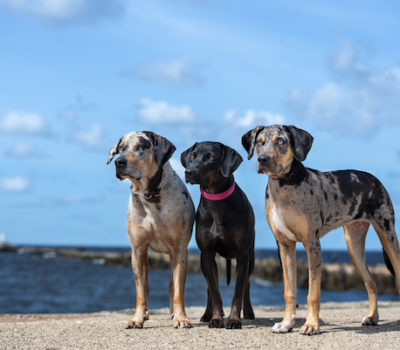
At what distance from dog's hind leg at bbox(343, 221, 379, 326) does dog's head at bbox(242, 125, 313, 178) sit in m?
1.93

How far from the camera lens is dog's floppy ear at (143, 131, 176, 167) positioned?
7773mm

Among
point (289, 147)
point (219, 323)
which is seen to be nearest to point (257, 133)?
point (289, 147)

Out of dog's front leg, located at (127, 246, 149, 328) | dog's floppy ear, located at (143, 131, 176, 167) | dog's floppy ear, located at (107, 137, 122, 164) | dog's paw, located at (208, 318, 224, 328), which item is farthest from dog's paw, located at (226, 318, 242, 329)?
dog's floppy ear, located at (107, 137, 122, 164)

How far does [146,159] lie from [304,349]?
3035mm

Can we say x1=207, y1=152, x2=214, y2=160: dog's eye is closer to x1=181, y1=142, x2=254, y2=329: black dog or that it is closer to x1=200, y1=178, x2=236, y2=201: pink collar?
x1=181, y1=142, x2=254, y2=329: black dog

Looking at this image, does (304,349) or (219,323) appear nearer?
(304,349)

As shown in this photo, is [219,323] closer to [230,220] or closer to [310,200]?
[230,220]

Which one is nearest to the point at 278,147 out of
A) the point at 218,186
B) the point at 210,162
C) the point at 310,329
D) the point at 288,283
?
the point at 210,162

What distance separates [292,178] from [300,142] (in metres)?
0.45

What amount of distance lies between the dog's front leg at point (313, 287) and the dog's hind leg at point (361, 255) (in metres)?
1.45

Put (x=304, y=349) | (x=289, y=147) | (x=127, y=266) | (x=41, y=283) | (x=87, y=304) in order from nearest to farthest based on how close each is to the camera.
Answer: (x=304, y=349)
(x=289, y=147)
(x=87, y=304)
(x=41, y=283)
(x=127, y=266)

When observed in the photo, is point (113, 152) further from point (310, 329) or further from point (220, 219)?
point (310, 329)

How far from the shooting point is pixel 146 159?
25.3ft

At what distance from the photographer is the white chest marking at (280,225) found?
733 centimetres
